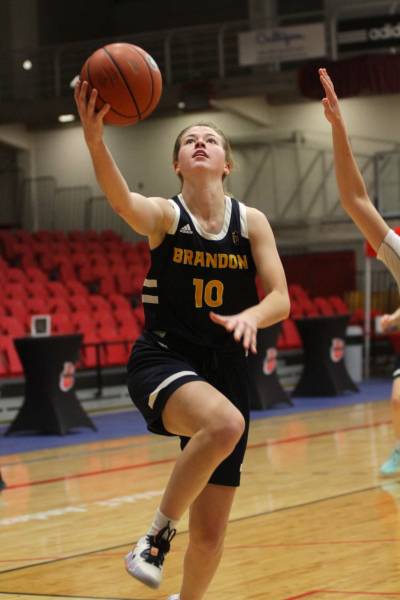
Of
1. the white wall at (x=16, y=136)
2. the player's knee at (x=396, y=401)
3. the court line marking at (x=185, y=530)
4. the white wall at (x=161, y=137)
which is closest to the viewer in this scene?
the court line marking at (x=185, y=530)

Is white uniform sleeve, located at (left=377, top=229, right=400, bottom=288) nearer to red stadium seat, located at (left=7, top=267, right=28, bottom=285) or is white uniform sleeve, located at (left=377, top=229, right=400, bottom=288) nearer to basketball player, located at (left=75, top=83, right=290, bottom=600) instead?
basketball player, located at (left=75, top=83, right=290, bottom=600)

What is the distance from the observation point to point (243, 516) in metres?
7.38

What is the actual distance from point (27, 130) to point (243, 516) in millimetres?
18785

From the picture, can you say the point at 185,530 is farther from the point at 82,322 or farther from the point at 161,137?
the point at 161,137

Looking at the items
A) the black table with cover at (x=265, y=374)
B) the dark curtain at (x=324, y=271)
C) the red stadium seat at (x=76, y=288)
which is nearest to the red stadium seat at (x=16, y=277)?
the red stadium seat at (x=76, y=288)

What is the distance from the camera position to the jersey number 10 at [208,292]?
4387 millimetres

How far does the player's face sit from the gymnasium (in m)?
0.36

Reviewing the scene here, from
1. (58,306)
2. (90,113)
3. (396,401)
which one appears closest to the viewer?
(90,113)

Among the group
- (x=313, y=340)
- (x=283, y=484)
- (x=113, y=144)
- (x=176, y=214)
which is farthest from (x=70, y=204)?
(x=176, y=214)

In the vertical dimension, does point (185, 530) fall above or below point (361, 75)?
below

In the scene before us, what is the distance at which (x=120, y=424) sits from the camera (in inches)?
531

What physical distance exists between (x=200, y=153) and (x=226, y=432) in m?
1.18

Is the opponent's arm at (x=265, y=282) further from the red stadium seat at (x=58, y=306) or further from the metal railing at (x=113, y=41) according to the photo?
the metal railing at (x=113, y=41)

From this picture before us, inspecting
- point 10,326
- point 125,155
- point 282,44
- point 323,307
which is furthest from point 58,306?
point 125,155
